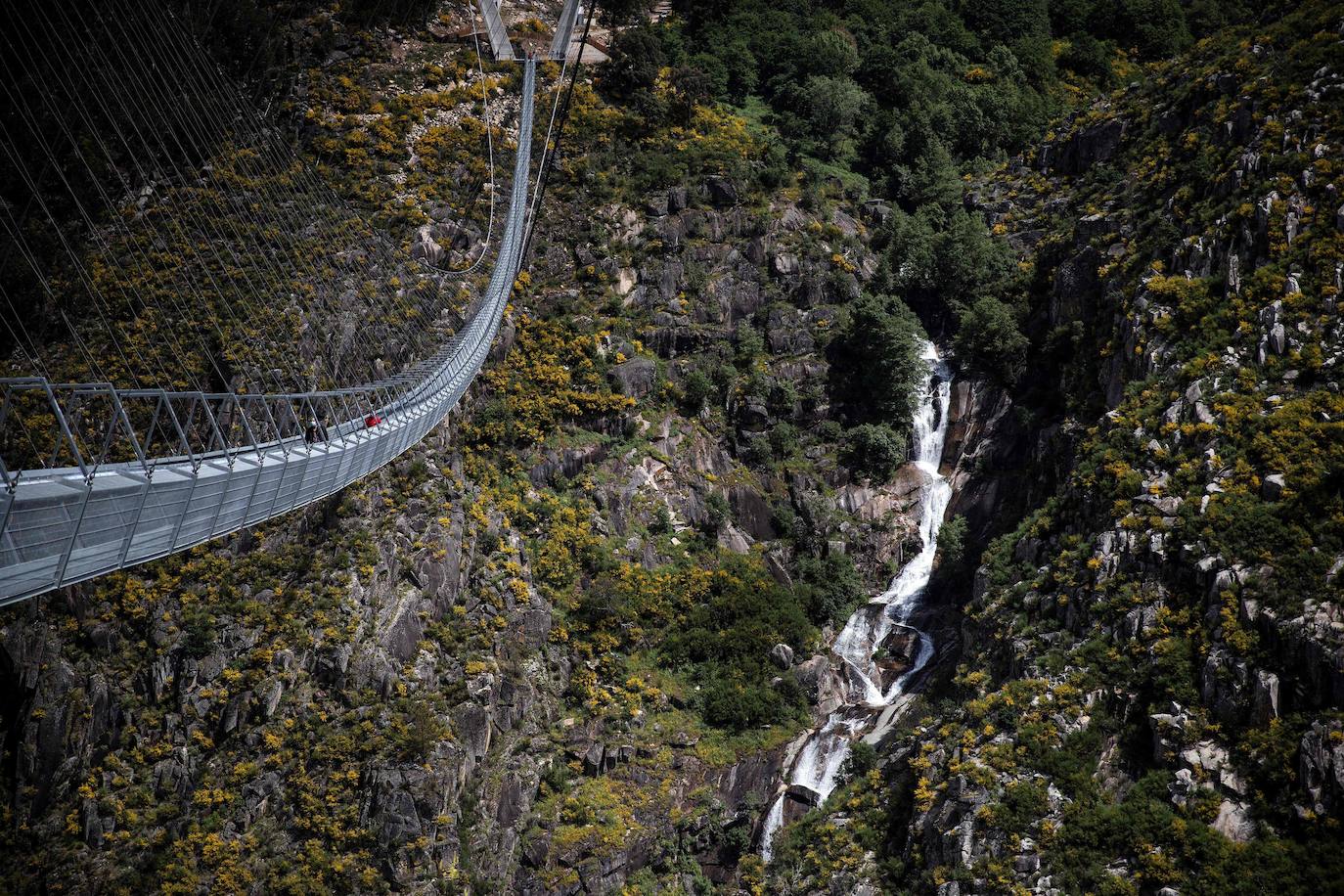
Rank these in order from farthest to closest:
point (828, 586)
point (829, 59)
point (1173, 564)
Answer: point (829, 59), point (828, 586), point (1173, 564)

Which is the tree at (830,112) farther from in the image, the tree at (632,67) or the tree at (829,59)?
the tree at (632,67)

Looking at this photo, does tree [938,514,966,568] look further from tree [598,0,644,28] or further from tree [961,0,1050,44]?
tree [961,0,1050,44]

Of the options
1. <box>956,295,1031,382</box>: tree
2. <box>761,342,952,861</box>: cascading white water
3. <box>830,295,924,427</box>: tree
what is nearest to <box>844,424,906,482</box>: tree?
<box>830,295,924,427</box>: tree

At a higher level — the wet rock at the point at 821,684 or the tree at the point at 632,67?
the tree at the point at 632,67

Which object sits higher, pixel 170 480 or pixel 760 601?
pixel 760 601

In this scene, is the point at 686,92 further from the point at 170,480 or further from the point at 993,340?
the point at 170,480

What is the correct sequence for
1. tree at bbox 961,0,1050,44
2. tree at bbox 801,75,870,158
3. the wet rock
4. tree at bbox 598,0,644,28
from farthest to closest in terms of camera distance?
tree at bbox 961,0,1050,44
tree at bbox 598,0,644,28
tree at bbox 801,75,870,158
the wet rock

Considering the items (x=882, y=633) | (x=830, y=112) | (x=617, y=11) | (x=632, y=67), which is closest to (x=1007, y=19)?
(x=830, y=112)

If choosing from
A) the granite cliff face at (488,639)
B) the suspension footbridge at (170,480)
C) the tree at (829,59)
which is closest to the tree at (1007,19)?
the tree at (829,59)

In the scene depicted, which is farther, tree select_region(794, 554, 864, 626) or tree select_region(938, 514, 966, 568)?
tree select_region(938, 514, 966, 568)
